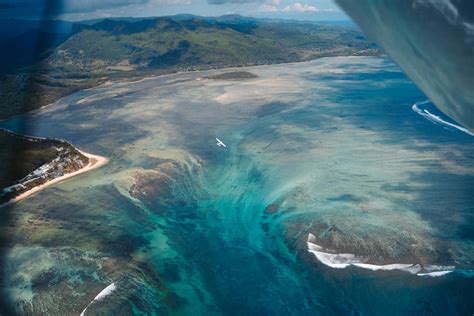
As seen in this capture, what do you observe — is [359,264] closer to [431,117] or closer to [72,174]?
[72,174]

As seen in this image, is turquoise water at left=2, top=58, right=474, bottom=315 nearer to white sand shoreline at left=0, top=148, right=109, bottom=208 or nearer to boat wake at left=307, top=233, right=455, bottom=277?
boat wake at left=307, top=233, right=455, bottom=277

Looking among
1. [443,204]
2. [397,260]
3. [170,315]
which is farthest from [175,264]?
[443,204]

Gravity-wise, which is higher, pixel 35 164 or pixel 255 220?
pixel 255 220

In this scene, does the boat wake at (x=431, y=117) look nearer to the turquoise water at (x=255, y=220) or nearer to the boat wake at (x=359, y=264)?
the turquoise water at (x=255, y=220)

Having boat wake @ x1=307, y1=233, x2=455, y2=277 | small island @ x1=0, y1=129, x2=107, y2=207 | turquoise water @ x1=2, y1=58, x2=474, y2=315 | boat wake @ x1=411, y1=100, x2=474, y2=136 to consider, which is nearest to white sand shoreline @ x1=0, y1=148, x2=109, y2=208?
small island @ x1=0, y1=129, x2=107, y2=207

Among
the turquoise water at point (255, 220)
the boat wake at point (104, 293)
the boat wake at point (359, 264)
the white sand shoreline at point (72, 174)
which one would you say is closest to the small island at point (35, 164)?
the white sand shoreline at point (72, 174)

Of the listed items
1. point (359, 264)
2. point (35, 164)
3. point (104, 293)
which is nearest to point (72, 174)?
point (35, 164)
